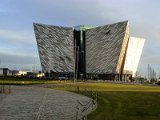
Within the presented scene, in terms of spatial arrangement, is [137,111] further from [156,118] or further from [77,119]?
[77,119]

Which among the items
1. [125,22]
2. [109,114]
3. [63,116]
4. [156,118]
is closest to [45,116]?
[63,116]

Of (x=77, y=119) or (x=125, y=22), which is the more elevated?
(x=125, y=22)

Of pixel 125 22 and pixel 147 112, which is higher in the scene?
pixel 125 22

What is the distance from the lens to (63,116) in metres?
28.3

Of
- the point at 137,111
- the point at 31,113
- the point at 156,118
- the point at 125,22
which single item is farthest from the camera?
the point at 125,22

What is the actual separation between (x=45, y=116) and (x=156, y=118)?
7.27 m

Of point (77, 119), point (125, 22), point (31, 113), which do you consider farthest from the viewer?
point (125, 22)

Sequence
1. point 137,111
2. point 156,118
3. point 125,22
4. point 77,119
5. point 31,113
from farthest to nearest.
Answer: point 125,22 → point 137,111 → point 31,113 → point 156,118 → point 77,119

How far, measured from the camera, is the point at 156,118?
27.7m

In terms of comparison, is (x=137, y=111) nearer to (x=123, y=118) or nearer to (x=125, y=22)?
(x=123, y=118)

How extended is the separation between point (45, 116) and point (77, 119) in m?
2.95

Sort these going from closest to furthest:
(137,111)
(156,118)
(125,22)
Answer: (156,118) < (137,111) < (125,22)

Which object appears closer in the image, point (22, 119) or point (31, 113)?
point (22, 119)

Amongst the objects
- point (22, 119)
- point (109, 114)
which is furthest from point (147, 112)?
point (22, 119)
